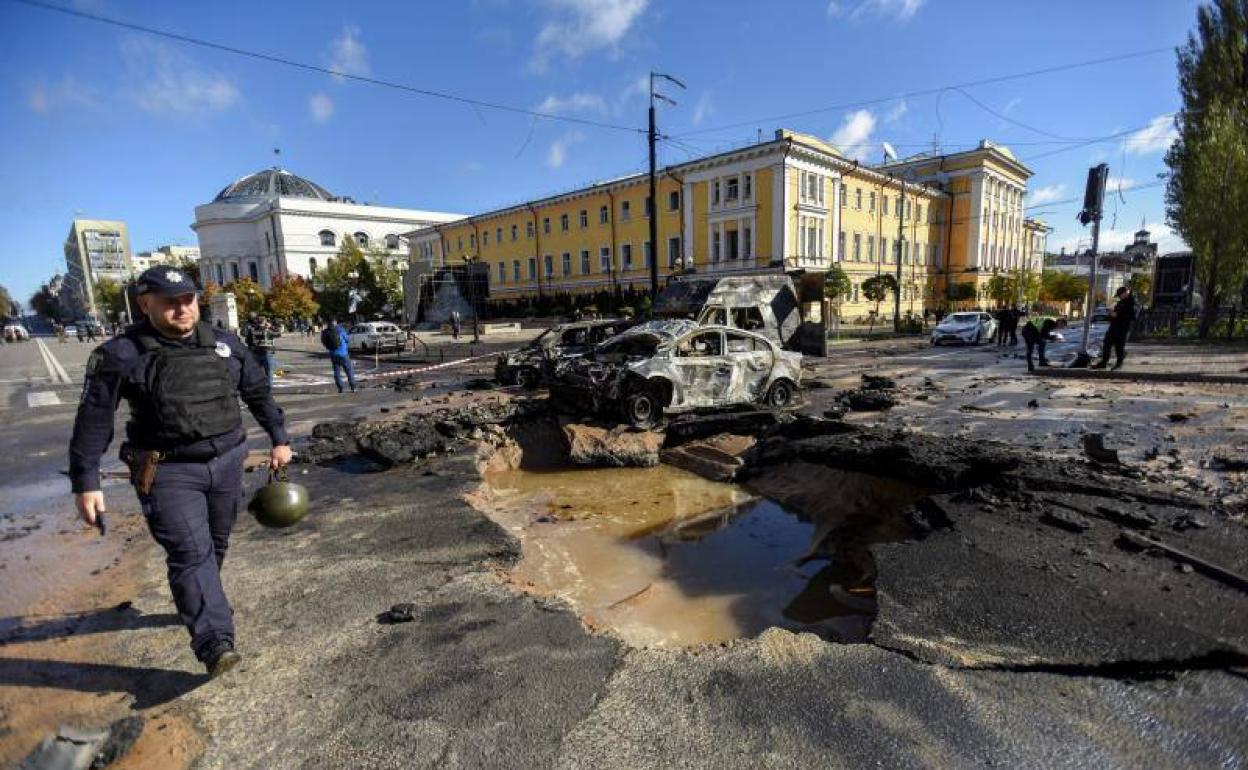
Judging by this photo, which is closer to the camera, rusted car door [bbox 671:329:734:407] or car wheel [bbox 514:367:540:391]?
rusted car door [bbox 671:329:734:407]

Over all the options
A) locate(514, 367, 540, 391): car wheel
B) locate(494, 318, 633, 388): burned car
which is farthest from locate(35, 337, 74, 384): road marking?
locate(514, 367, 540, 391): car wheel

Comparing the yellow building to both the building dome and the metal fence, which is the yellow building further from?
the building dome

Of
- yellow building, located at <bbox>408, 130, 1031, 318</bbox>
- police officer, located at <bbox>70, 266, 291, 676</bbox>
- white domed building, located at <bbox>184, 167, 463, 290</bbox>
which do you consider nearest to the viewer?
police officer, located at <bbox>70, 266, 291, 676</bbox>

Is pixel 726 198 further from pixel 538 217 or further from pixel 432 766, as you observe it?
pixel 432 766

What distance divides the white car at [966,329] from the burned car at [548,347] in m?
17.1

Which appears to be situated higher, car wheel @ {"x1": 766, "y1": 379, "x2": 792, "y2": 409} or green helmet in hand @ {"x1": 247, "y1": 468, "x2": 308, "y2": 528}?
green helmet in hand @ {"x1": 247, "y1": 468, "x2": 308, "y2": 528}

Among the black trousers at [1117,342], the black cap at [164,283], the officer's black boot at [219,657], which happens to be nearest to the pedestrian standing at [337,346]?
the black cap at [164,283]

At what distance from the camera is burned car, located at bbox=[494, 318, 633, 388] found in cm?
1341

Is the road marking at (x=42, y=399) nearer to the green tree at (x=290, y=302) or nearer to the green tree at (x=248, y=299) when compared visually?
the green tree at (x=248, y=299)

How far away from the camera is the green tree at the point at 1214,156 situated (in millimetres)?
20625

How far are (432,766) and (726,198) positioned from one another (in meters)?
43.8

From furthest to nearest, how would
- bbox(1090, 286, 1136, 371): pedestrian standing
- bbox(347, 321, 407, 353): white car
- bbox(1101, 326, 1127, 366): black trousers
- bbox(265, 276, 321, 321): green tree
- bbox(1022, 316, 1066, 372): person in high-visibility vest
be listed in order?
bbox(265, 276, 321, 321): green tree
bbox(347, 321, 407, 353): white car
bbox(1022, 316, 1066, 372): person in high-visibility vest
bbox(1101, 326, 1127, 366): black trousers
bbox(1090, 286, 1136, 371): pedestrian standing

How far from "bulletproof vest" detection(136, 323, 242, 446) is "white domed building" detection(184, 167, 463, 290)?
79.2 meters

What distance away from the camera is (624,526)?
19.0ft
